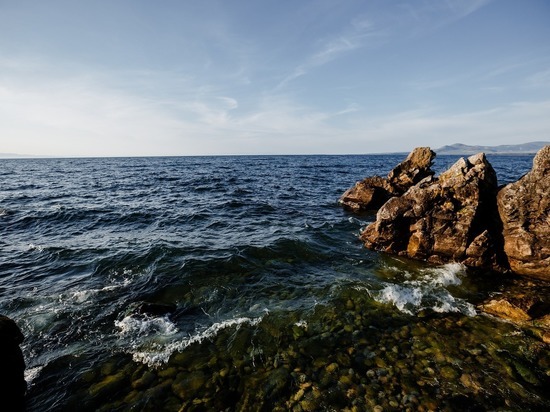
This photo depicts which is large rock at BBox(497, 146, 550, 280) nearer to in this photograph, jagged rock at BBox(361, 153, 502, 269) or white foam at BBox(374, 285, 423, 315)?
jagged rock at BBox(361, 153, 502, 269)

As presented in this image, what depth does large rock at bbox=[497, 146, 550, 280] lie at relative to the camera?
1121 cm

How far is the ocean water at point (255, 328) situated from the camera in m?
6.31

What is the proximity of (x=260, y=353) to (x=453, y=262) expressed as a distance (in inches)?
406

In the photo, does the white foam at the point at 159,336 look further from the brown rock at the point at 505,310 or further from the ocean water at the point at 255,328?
the brown rock at the point at 505,310

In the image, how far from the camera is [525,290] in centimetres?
1054

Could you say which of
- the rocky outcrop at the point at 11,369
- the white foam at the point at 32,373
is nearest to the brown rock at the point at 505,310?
the rocky outcrop at the point at 11,369

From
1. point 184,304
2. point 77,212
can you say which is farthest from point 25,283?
point 77,212

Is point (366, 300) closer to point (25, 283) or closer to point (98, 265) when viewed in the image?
point (98, 265)

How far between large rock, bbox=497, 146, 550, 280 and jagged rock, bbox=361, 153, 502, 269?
0.63 m

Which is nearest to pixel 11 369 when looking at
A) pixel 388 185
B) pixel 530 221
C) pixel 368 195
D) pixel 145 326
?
pixel 145 326

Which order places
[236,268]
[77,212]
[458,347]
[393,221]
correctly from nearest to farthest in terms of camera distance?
[458,347], [236,268], [393,221], [77,212]

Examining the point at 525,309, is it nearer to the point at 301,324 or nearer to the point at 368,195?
the point at 301,324

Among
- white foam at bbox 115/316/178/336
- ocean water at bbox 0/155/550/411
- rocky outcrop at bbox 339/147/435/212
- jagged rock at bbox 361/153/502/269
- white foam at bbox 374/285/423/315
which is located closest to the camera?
ocean water at bbox 0/155/550/411

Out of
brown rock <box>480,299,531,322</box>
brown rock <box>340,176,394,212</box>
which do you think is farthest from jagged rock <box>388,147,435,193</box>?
brown rock <box>480,299,531,322</box>
